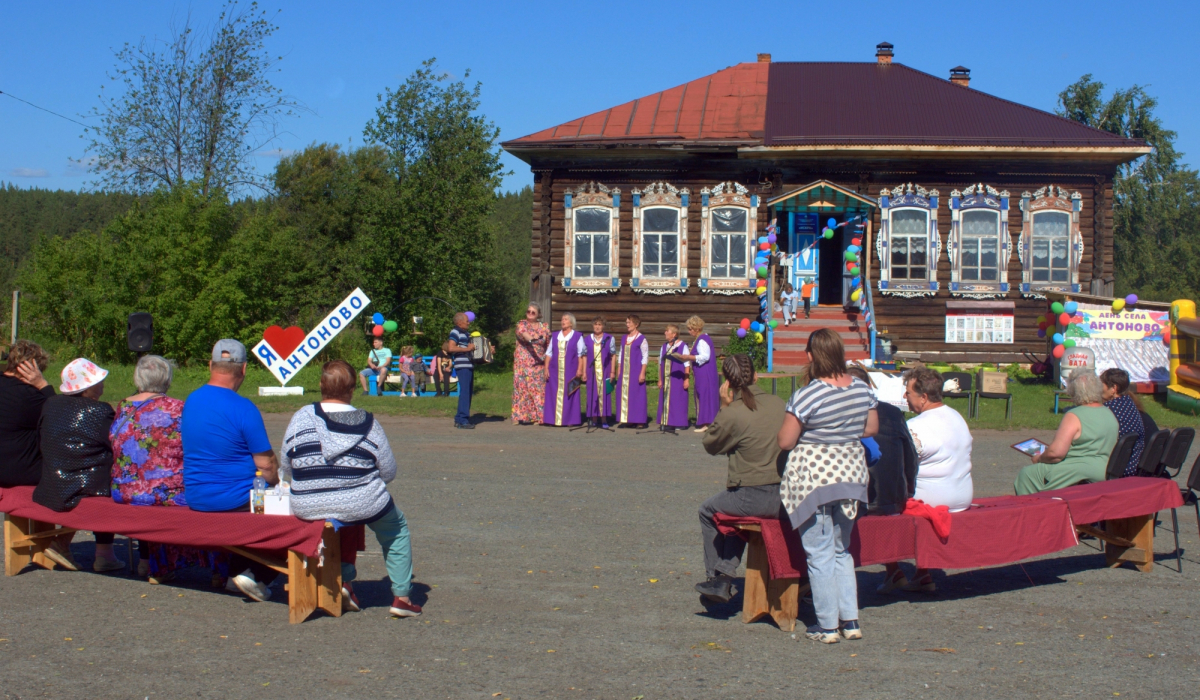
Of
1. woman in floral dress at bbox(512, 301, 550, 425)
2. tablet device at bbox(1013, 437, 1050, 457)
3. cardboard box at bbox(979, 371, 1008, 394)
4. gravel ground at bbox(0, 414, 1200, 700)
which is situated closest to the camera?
gravel ground at bbox(0, 414, 1200, 700)

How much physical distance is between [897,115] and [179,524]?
18.0 metres

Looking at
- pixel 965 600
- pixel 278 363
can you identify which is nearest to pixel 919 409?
pixel 965 600

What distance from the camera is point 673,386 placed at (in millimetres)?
12930

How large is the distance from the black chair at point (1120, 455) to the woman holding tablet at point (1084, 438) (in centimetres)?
3

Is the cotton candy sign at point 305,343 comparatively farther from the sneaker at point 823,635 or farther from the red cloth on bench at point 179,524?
the sneaker at point 823,635

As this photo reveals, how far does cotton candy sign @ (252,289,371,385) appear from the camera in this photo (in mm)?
15430

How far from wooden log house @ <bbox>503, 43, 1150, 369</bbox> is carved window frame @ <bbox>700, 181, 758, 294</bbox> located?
1.2 inches

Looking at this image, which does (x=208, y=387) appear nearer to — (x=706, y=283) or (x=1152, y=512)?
(x=1152, y=512)

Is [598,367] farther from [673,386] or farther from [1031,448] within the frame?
[1031,448]

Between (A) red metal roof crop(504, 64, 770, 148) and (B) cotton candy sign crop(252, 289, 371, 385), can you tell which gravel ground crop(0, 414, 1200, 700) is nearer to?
(B) cotton candy sign crop(252, 289, 371, 385)

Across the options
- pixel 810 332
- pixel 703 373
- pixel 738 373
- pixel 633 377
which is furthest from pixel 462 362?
pixel 738 373

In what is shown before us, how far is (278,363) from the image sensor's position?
15680mm

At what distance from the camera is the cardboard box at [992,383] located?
14508mm

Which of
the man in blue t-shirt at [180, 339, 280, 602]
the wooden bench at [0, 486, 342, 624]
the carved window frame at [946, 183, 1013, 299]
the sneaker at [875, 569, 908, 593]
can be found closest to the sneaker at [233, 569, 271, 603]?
the man in blue t-shirt at [180, 339, 280, 602]
